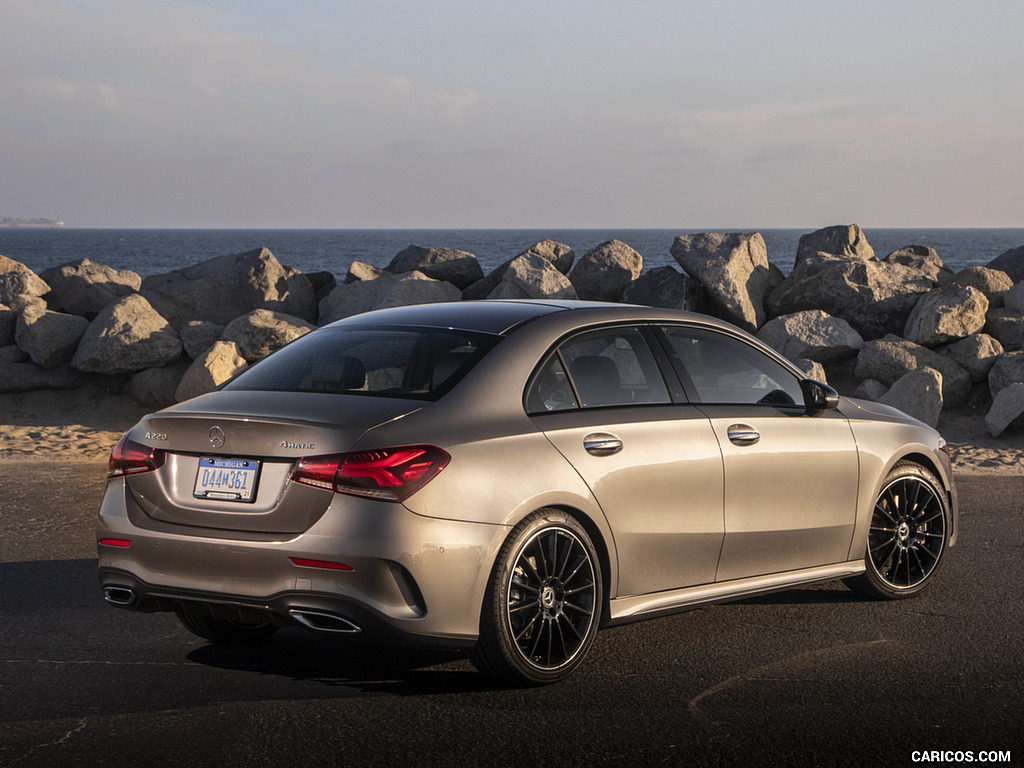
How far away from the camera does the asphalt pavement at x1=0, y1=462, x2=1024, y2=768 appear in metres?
4.25

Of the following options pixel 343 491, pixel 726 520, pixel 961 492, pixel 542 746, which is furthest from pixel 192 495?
A: pixel 961 492

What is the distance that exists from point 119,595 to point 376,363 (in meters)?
1.49

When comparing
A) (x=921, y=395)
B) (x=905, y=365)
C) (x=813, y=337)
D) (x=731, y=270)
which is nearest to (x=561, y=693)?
(x=921, y=395)

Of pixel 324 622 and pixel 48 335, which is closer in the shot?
pixel 324 622

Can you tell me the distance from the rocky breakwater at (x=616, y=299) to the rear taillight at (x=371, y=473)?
9.67m

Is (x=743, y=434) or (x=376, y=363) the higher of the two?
(x=376, y=363)

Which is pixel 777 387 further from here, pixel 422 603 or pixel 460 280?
pixel 460 280

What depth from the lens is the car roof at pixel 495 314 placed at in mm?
5469

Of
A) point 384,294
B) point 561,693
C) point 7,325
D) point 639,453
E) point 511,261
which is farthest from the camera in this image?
point 511,261

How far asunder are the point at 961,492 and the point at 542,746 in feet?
22.7

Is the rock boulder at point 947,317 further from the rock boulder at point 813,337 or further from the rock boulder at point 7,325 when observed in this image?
the rock boulder at point 7,325

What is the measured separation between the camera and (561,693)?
4.95m

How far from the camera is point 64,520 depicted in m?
8.70

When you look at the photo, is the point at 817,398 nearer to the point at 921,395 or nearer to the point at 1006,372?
the point at 921,395
